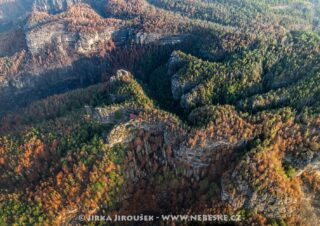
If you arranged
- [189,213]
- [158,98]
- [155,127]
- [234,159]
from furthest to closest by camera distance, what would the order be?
[158,98]
[155,127]
[234,159]
[189,213]

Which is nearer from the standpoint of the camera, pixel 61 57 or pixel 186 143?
pixel 186 143

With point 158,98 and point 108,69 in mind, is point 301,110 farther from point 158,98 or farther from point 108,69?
point 108,69

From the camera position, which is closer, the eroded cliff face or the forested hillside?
the forested hillside

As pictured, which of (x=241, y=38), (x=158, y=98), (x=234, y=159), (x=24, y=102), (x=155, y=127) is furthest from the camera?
(x=24, y=102)

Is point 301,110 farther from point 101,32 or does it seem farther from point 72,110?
point 101,32

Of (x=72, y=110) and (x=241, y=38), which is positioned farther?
(x=241, y=38)

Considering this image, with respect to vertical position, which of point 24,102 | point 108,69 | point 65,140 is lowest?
point 24,102

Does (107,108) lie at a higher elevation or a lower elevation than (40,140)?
higher

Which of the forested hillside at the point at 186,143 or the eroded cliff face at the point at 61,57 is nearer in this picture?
the forested hillside at the point at 186,143

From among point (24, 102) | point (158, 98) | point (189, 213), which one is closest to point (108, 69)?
point (24, 102)

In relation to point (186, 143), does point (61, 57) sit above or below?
below
